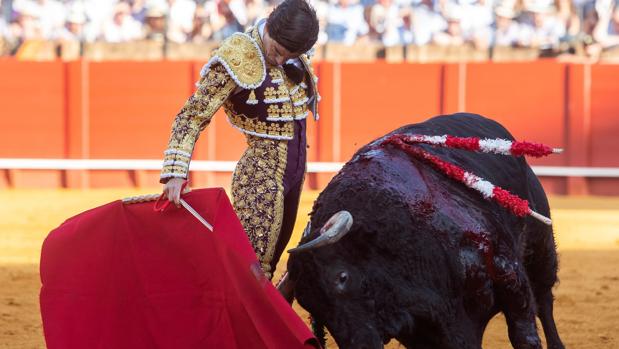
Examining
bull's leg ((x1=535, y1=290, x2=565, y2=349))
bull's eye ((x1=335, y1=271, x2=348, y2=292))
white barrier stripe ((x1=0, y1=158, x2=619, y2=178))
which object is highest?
bull's eye ((x1=335, y1=271, x2=348, y2=292))

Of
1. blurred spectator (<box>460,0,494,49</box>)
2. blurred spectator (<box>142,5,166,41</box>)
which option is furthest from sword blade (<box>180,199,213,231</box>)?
blurred spectator (<box>142,5,166,41</box>)

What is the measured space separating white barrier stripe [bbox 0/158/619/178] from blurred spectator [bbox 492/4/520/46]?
116 centimetres

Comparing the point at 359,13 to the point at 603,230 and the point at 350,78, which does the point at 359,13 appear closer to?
the point at 350,78

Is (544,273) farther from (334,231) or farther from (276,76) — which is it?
(334,231)

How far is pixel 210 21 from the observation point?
33.2ft

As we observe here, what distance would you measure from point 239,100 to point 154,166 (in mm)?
7285

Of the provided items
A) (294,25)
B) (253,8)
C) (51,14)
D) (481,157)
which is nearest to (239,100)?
(294,25)

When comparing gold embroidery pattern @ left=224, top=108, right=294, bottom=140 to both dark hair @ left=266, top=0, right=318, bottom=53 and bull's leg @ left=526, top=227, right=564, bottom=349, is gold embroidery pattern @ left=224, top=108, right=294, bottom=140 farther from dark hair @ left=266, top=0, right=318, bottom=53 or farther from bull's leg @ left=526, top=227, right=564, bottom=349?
bull's leg @ left=526, top=227, right=564, bottom=349

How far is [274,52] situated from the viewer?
2.87 metres

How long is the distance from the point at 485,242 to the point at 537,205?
714 mm

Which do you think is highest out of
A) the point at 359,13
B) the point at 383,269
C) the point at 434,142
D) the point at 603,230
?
the point at 359,13

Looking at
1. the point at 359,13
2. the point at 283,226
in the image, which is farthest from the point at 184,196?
the point at 359,13

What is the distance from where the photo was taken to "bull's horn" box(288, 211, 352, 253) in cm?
249

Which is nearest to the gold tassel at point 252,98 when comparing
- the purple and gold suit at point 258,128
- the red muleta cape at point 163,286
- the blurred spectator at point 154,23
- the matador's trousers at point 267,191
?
the purple and gold suit at point 258,128
